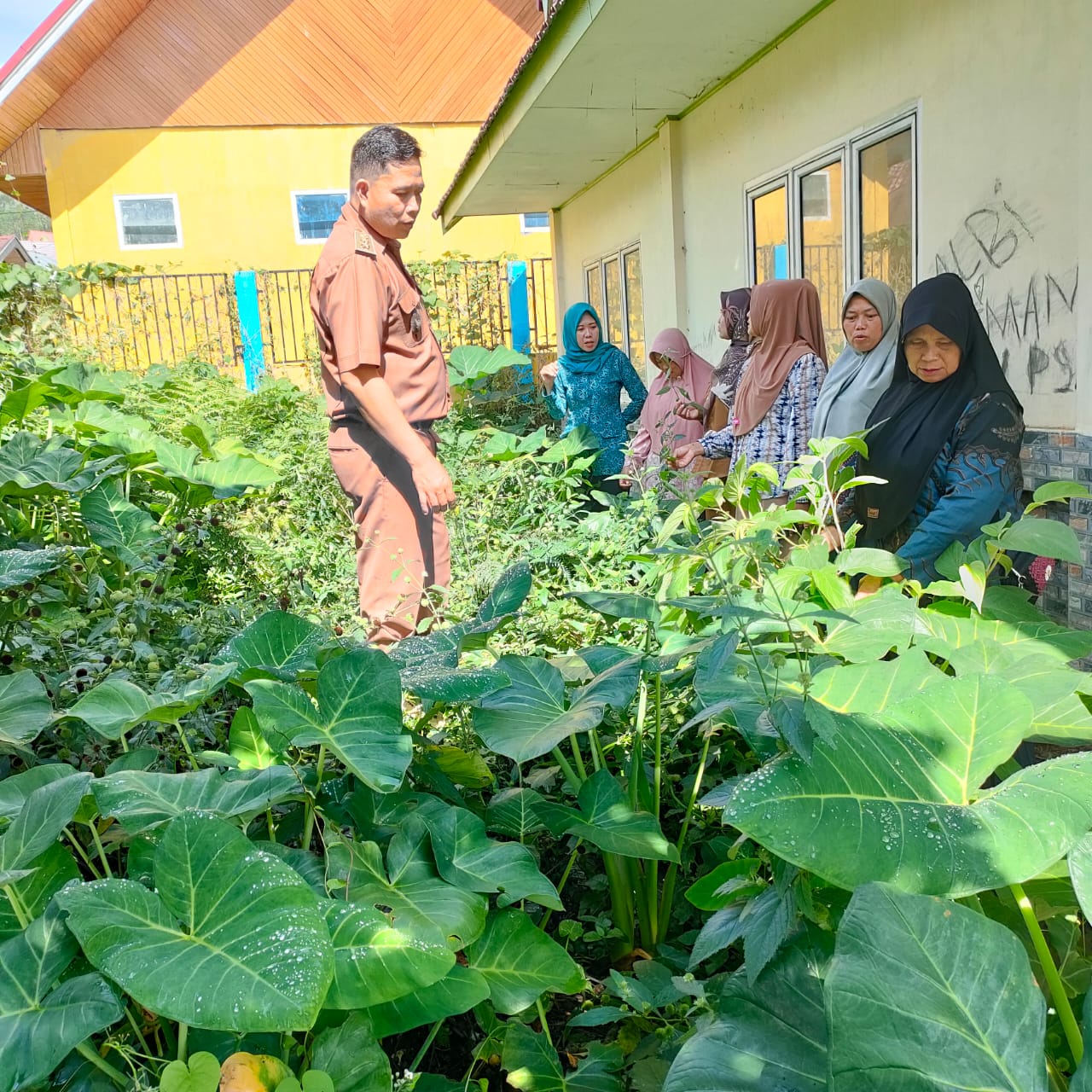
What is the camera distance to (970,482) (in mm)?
2719

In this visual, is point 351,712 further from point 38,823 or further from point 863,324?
point 863,324

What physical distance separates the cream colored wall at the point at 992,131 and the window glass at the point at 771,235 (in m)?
0.37

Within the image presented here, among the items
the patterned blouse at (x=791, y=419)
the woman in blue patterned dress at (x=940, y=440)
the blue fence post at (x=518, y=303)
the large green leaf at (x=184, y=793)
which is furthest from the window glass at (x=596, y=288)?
the large green leaf at (x=184, y=793)

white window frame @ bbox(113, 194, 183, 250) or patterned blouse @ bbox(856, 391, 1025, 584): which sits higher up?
white window frame @ bbox(113, 194, 183, 250)

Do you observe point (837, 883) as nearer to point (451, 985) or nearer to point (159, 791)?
point (451, 985)

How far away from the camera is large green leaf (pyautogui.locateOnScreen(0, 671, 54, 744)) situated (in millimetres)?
1637

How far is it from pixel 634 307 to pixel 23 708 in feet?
28.0

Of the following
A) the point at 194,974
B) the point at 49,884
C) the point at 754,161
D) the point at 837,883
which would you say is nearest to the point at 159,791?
the point at 49,884

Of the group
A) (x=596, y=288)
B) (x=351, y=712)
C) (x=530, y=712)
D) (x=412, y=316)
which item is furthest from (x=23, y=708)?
(x=596, y=288)

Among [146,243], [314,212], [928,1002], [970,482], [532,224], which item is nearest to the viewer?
[928,1002]

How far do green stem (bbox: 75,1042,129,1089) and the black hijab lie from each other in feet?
8.10

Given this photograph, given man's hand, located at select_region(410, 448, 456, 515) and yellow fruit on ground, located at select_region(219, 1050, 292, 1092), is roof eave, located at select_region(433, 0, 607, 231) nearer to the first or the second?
man's hand, located at select_region(410, 448, 456, 515)

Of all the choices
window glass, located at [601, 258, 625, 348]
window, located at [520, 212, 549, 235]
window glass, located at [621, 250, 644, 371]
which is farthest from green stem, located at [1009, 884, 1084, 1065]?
window, located at [520, 212, 549, 235]

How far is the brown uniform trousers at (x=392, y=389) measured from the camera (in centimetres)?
310
